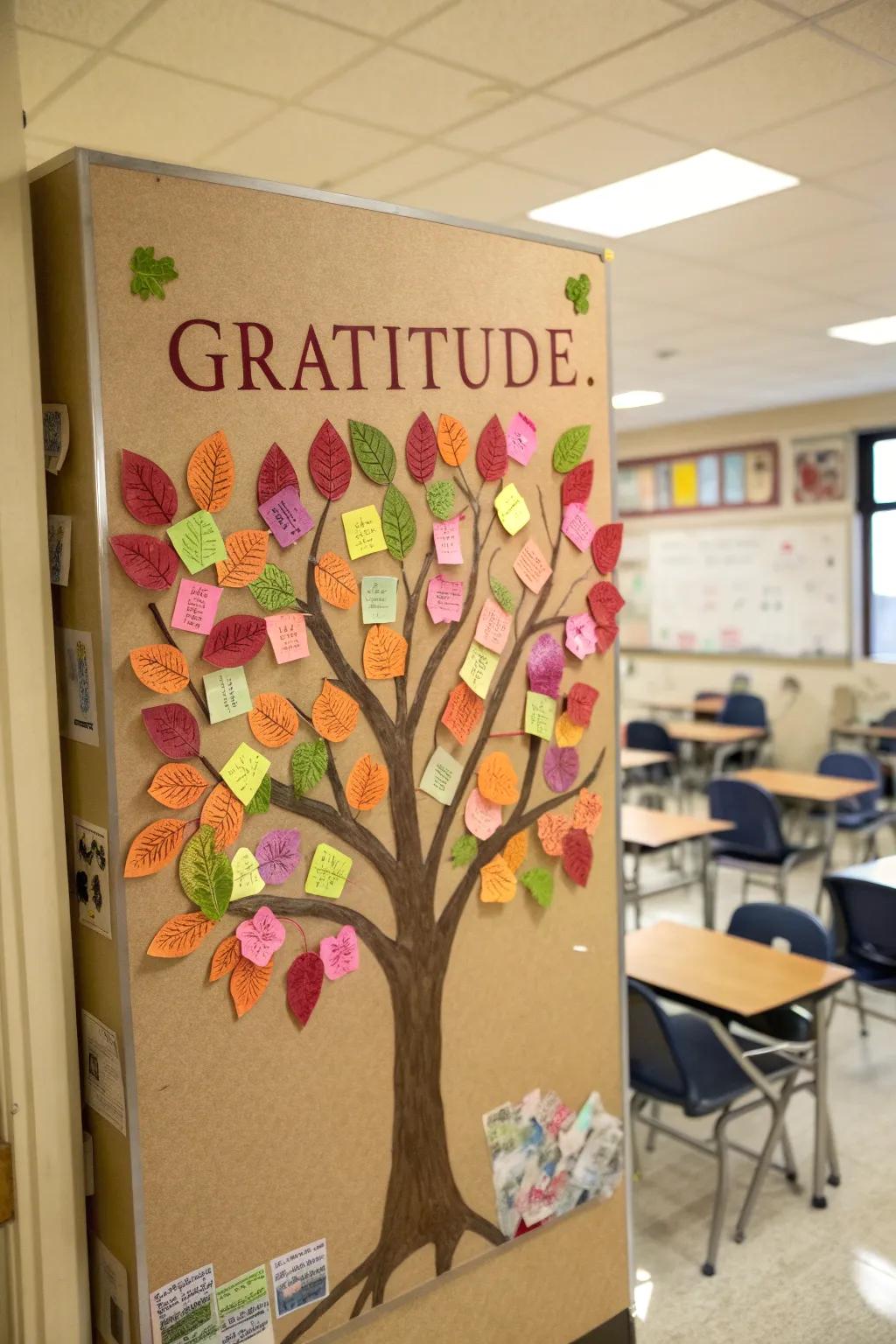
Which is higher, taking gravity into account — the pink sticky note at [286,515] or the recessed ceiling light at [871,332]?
the recessed ceiling light at [871,332]

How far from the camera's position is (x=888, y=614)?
26.6 feet

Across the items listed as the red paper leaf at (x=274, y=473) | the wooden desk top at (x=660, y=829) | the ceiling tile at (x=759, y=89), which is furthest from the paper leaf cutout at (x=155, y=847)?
the wooden desk top at (x=660, y=829)

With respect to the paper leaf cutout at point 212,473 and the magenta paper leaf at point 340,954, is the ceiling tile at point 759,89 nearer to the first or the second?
the paper leaf cutout at point 212,473

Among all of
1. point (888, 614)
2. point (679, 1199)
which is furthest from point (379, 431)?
point (888, 614)

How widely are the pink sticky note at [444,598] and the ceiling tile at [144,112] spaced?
1.62 metres

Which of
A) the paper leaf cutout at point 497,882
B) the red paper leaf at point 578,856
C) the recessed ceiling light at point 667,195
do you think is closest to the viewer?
the paper leaf cutout at point 497,882

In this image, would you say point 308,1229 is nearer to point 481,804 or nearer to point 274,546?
point 481,804

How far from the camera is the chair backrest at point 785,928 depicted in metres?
3.39

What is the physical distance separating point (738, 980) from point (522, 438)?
6.00 ft

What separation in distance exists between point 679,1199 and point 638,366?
475 cm

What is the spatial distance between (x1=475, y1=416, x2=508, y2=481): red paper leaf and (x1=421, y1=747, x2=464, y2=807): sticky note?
0.49m

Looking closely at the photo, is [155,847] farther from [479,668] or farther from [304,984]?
[479,668]

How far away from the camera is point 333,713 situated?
174 cm

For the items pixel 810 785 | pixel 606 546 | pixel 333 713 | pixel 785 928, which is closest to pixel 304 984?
pixel 333 713
